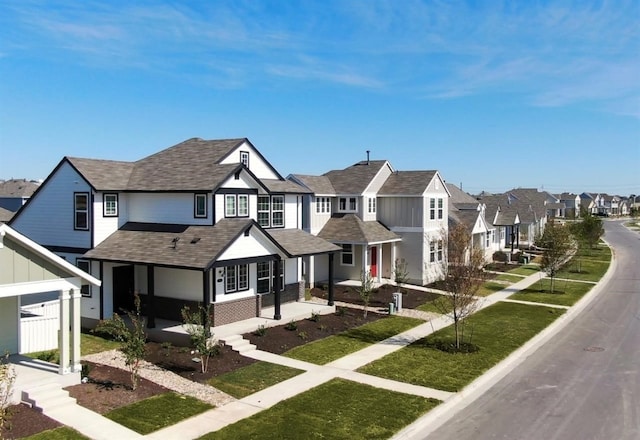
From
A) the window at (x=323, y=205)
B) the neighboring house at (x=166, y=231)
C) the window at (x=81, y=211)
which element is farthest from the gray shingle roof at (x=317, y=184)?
the window at (x=81, y=211)

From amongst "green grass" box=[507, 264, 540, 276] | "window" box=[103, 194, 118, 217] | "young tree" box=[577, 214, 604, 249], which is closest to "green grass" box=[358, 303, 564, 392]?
"window" box=[103, 194, 118, 217]

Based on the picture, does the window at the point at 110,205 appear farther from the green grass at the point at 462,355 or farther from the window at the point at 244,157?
the green grass at the point at 462,355

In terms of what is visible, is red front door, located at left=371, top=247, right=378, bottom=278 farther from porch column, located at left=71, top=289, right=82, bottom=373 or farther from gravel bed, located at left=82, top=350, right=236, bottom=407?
porch column, located at left=71, top=289, right=82, bottom=373

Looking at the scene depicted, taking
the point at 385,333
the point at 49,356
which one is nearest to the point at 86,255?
the point at 49,356

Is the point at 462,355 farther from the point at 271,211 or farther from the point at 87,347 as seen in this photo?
the point at 87,347

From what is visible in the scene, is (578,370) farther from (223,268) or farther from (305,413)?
(223,268)

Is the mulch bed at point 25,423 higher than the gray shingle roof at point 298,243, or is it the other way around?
the gray shingle roof at point 298,243
